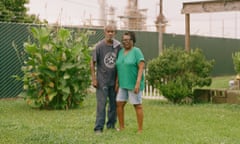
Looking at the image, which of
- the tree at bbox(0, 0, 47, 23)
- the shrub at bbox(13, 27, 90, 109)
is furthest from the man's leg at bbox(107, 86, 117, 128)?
the tree at bbox(0, 0, 47, 23)

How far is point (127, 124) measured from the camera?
28.4ft

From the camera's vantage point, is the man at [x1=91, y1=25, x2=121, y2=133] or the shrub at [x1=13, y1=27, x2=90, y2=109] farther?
the shrub at [x1=13, y1=27, x2=90, y2=109]

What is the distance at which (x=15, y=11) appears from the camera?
1928 centimetres

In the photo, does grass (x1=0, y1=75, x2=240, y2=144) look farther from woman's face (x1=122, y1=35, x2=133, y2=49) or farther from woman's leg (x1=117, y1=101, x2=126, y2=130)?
woman's face (x1=122, y1=35, x2=133, y2=49)

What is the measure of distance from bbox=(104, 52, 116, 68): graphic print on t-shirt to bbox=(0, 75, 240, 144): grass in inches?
41.7

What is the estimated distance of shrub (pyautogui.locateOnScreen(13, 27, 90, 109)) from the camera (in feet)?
36.4

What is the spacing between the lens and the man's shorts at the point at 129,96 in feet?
25.0

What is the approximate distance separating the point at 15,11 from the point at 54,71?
889cm

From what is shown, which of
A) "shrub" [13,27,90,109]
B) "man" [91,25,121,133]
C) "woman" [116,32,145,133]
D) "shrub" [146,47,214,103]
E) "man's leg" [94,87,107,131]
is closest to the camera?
"woman" [116,32,145,133]

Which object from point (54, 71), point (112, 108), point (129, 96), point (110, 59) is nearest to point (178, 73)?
point (54, 71)

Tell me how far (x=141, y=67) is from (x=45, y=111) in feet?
13.3

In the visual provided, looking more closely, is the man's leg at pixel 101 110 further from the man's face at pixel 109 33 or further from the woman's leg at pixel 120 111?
the man's face at pixel 109 33

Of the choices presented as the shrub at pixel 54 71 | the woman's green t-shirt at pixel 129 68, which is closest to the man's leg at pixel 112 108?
the woman's green t-shirt at pixel 129 68

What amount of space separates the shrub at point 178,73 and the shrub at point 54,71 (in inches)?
79.8
